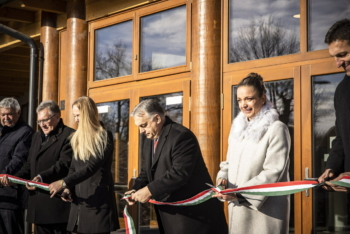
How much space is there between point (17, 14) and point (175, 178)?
22.1ft

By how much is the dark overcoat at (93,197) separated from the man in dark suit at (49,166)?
379mm

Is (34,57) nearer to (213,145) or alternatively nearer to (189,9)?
(189,9)

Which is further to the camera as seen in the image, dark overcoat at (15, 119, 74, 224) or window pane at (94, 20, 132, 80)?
window pane at (94, 20, 132, 80)

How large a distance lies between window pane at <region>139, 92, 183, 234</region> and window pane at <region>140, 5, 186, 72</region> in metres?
0.42

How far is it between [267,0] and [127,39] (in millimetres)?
2512

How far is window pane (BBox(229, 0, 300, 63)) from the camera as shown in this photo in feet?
19.5

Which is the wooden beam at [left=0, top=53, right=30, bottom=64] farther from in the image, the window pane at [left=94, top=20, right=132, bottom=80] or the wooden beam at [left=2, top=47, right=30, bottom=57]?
the window pane at [left=94, top=20, right=132, bottom=80]

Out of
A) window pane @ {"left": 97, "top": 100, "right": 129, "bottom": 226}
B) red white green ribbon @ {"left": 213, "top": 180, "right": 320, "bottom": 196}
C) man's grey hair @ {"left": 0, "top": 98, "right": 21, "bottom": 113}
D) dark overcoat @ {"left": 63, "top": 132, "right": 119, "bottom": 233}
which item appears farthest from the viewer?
window pane @ {"left": 97, "top": 100, "right": 129, "bottom": 226}

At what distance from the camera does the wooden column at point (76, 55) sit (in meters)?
8.60

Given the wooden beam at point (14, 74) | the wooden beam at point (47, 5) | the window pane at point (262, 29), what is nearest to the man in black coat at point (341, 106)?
the window pane at point (262, 29)

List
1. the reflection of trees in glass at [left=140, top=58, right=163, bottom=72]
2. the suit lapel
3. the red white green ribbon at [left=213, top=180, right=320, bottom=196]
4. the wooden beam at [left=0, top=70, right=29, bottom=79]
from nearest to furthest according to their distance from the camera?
the red white green ribbon at [left=213, top=180, right=320, bottom=196]
the suit lapel
the reflection of trees in glass at [left=140, top=58, right=163, bottom=72]
the wooden beam at [left=0, top=70, right=29, bottom=79]

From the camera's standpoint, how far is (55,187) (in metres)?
5.03

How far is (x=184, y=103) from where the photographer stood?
6.98 metres

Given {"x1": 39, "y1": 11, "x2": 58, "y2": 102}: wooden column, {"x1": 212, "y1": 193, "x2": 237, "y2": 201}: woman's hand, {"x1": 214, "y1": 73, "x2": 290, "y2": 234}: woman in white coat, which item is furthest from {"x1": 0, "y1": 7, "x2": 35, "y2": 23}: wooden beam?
{"x1": 212, "y1": 193, "x2": 237, "y2": 201}: woman's hand
